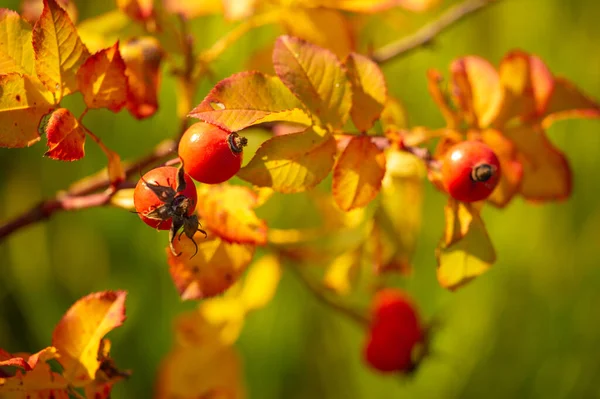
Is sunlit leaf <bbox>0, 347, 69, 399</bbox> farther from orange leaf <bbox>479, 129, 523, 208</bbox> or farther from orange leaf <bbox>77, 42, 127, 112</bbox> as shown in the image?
orange leaf <bbox>479, 129, 523, 208</bbox>

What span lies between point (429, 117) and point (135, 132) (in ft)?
2.19

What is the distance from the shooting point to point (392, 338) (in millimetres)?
781

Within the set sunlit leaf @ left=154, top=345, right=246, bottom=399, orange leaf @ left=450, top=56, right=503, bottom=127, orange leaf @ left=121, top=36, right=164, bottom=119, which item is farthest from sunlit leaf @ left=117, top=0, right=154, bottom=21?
sunlit leaf @ left=154, top=345, right=246, bottom=399

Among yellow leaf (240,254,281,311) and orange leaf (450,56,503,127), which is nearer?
orange leaf (450,56,503,127)

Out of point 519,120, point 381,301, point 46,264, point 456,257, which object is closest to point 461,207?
point 456,257

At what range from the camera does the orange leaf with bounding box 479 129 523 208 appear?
18.7 inches

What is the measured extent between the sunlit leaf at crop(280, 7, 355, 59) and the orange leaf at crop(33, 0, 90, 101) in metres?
0.27

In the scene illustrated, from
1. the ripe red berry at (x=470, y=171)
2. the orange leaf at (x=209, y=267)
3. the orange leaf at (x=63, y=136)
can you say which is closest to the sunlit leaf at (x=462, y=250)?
the ripe red berry at (x=470, y=171)

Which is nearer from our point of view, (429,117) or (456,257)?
(456,257)

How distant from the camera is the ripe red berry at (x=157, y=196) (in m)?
0.34

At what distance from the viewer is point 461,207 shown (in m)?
0.43

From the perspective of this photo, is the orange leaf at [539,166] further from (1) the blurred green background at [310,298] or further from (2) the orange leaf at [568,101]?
(1) the blurred green background at [310,298]

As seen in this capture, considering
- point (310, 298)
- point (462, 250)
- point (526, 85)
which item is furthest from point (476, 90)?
point (310, 298)

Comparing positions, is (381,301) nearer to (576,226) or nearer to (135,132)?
(135,132)
